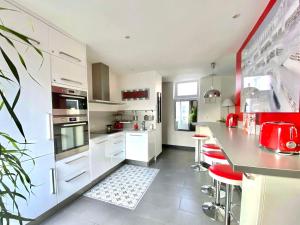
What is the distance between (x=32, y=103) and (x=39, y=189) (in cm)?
99

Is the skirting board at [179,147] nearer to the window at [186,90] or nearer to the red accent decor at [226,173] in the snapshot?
the window at [186,90]

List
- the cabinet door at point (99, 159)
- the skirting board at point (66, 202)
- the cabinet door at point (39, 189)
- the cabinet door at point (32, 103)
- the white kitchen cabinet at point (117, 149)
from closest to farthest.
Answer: the cabinet door at point (32, 103) → the cabinet door at point (39, 189) → the skirting board at point (66, 202) → the cabinet door at point (99, 159) → the white kitchen cabinet at point (117, 149)

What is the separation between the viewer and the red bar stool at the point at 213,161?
5.97 ft

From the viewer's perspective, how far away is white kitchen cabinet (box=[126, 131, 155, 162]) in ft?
10.9

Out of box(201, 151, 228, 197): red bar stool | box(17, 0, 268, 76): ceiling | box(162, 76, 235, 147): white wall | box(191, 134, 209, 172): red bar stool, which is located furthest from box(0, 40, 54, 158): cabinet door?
box(162, 76, 235, 147): white wall

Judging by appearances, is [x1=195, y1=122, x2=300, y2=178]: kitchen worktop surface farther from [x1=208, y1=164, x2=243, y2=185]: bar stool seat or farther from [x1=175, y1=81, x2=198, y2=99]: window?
[x1=175, y1=81, x2=198, y2=99]: window

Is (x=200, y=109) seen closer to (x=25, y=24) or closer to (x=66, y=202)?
(x=66, y=202)

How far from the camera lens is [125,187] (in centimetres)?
244

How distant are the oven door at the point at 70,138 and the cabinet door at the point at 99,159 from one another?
A: 23 cm

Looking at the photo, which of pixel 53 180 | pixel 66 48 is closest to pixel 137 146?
pixel 53 180

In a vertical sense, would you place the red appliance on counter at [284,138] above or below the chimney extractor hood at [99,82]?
below

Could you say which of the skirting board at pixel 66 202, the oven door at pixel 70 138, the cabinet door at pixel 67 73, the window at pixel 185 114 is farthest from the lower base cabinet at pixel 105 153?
the window at pixel 185 114

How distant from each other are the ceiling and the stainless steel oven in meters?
1.22

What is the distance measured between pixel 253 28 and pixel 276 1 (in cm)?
61
